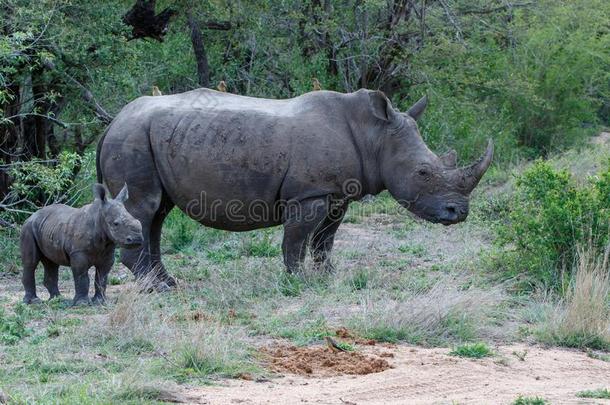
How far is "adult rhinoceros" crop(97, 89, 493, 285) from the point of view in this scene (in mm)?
10523

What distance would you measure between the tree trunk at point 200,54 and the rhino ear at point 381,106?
527 centimetres

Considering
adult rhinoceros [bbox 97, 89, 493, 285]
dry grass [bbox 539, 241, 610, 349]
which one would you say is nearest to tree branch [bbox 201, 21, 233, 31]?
adult rhinoceros [bbox 97, 89, 493, 285]

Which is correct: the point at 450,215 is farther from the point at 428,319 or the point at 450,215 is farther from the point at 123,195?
the point at 123,195

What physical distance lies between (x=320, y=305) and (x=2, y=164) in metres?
5.00

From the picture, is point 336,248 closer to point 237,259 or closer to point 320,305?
point 237,259

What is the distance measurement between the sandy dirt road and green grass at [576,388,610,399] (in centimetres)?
7

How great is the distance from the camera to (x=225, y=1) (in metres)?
15.1

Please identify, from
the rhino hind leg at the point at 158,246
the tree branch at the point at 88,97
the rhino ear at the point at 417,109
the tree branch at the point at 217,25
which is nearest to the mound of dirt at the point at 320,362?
the rhino hind leg at the point at 158,246

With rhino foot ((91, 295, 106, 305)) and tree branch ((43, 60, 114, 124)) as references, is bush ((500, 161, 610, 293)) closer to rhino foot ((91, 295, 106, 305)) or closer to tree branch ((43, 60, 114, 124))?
rhino foot ((91, 295, 106, 305))

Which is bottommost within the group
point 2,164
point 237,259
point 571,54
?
point 237,259

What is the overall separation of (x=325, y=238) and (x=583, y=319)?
3.08 m

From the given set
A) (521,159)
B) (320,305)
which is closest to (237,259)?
(320,305)

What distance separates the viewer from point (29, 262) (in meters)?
9.76

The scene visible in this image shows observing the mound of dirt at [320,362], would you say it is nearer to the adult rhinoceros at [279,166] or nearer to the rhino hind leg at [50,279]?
the adult rhinoceros at [279,166]
